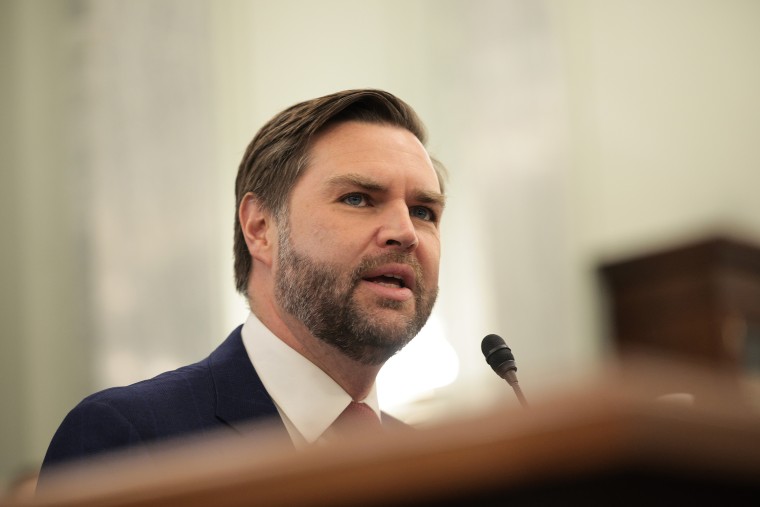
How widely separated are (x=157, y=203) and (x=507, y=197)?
2.21 metres

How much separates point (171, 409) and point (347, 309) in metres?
0.45

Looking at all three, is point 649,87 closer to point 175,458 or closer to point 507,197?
point 507,197

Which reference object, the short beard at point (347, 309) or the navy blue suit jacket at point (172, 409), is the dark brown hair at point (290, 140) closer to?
the short beard at point (347, 309)

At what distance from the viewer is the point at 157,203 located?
6.57 metres

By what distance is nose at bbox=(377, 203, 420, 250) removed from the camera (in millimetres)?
2396

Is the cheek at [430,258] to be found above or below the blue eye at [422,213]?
below

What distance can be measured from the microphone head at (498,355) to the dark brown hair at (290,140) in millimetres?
577

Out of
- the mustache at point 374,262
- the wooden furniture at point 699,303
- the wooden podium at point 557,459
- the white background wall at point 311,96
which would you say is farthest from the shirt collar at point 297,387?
the wooden furniture at point 699,303

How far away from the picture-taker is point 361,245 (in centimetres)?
239

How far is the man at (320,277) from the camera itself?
89.1 inches

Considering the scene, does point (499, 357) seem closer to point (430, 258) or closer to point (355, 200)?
point (430, 258)

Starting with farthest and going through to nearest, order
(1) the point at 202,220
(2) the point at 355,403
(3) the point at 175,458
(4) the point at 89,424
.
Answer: (1) the point at 202,220, (2) the point at 355,403, (4) the point at 89,424, (3) the point at 175,458

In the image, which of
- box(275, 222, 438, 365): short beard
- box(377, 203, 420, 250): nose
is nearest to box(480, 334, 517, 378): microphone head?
box(275, 222, 438, 365): short beard

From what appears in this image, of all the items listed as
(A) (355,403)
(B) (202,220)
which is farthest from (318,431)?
(B) (202,220)
